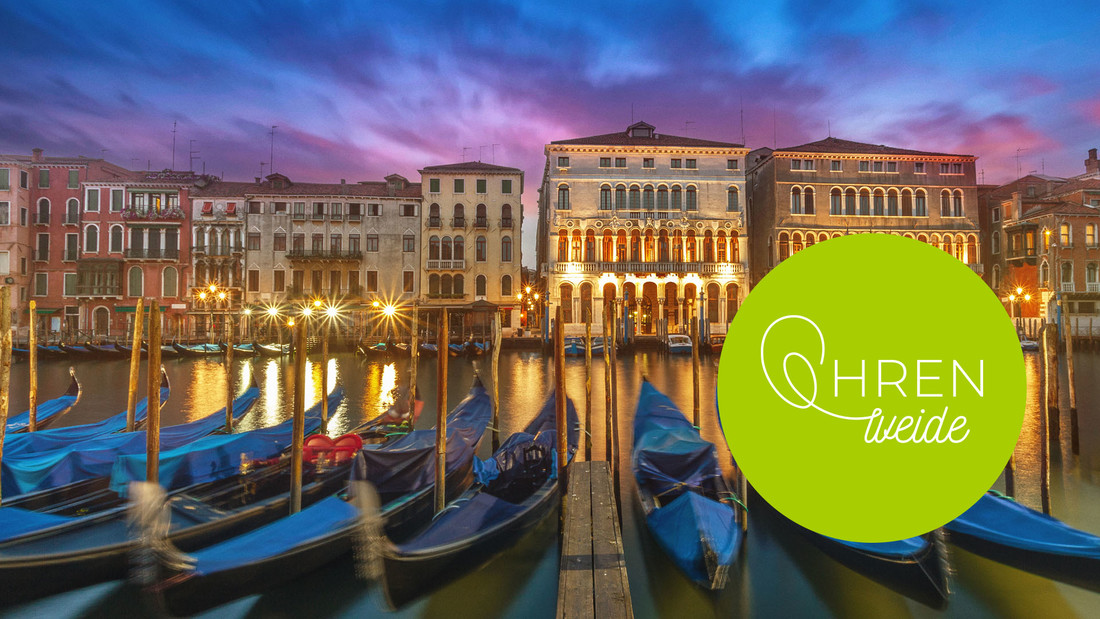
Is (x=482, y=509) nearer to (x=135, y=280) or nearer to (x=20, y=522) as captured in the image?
(x=20, y=522)

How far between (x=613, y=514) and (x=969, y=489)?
2.62 m

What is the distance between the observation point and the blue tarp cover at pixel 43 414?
328 inches

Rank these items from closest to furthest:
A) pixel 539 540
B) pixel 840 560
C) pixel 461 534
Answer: pixel 461 534 < pixel 840 560 < pixel 539 540

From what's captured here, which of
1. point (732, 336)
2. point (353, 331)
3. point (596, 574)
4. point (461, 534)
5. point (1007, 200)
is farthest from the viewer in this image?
point (1007, 200)

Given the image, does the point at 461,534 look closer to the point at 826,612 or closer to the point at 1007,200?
the point at 826,612

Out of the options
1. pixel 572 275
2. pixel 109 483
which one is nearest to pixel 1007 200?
pixel 572 275

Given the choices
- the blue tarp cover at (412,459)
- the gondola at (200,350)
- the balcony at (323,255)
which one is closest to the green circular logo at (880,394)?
the blue tarp cover at (412,459)

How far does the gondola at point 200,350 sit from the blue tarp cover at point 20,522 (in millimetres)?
22516

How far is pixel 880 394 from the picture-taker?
99.3 inches

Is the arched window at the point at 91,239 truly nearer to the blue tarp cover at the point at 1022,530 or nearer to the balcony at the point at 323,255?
the balcony at the point at 323,255

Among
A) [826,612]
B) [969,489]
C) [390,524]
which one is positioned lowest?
[826,612]

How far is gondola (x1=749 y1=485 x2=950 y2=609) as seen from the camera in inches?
150

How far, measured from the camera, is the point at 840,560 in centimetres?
454

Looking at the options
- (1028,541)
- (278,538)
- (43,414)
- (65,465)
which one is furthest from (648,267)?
(278,538)
